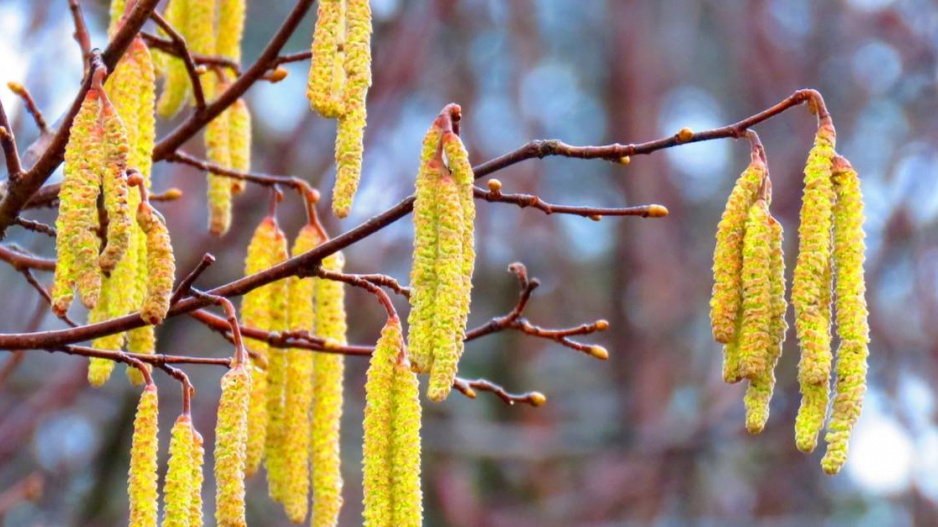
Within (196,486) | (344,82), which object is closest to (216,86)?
(344,82)

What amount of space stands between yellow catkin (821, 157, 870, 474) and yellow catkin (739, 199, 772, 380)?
2.6 inches

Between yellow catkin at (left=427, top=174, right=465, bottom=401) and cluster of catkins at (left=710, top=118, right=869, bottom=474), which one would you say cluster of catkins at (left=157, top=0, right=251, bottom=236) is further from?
cluster of catkins at (left=710, top=118, right=869, bottom=474)

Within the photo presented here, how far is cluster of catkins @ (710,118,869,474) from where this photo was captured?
1106 mm

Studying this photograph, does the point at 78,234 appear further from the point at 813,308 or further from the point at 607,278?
the point at 607,278

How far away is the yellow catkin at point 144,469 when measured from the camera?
3.76 ft

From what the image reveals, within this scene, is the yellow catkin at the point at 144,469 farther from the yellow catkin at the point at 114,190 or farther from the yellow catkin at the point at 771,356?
the yellow catkin at the point at 771,356

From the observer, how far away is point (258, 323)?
5.01 ft

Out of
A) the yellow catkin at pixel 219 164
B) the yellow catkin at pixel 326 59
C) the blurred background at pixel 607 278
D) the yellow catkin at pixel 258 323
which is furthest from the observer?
the blurred background at pixel 607 278

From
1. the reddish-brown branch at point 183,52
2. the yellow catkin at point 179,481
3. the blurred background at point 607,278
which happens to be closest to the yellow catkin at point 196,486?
the yellow catkin at point 179,481

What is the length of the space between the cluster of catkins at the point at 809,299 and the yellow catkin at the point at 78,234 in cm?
59

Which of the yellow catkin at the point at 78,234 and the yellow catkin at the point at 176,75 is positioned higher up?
the yellow catkin at the point at 176,75

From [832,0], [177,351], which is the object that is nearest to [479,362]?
[177,351]

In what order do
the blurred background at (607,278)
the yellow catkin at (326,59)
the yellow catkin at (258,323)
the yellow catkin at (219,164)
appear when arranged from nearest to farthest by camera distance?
1. the yellow catkin at (326,59)
2. the yellow catkin at (258,323)
3. the yellow catkin at (219,164)
4. the blurred background at (607,278)

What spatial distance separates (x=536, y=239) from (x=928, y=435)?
2271 mm
